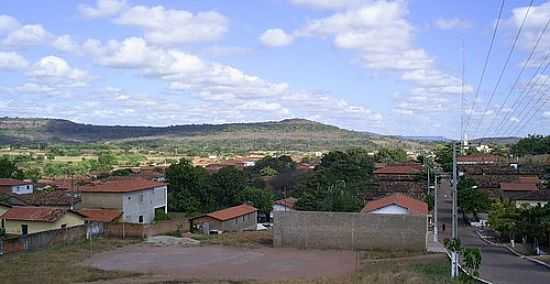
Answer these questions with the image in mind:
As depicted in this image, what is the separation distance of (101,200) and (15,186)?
17587mm

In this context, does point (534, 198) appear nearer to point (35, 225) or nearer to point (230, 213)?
point (230, 213)

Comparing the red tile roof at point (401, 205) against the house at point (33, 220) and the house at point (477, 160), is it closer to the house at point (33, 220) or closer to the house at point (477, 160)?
the house at point (33, 220)

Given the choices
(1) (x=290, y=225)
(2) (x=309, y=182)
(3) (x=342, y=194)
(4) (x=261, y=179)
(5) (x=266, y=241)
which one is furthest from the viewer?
(4) (x=261, y=179)

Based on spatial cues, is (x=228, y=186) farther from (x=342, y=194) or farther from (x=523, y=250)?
(x=523, y=250)

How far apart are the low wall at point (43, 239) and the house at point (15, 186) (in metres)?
24.8

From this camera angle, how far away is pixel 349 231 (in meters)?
42.3

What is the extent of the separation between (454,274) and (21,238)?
24914 millimetres

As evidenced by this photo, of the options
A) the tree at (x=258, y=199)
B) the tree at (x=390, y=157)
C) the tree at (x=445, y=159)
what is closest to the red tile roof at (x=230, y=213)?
the tree at (x=258, y=199)

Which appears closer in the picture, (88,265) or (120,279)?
(120,279)

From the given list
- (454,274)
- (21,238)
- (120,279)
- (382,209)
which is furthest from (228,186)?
(454,274)

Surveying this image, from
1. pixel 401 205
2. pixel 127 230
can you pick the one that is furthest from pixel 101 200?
pixel 401 205

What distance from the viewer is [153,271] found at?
3183 centimetres

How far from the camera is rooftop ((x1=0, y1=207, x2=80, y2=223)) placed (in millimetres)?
42938

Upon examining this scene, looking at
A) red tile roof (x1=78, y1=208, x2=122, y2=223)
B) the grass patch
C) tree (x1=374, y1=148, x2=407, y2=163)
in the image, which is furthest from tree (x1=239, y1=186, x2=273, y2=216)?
tree (x1=374, y1=148, x2=407, y2=163)
